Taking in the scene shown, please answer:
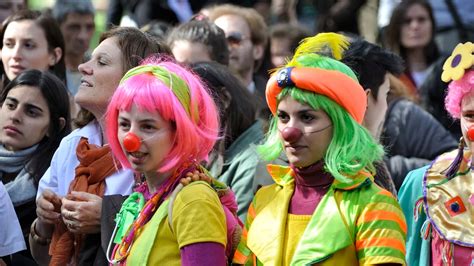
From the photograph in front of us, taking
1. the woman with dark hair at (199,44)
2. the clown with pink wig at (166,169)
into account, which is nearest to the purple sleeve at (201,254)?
the clown with pink wig at (166,169)

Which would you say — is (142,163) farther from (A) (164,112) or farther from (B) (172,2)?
(B) (172,2)

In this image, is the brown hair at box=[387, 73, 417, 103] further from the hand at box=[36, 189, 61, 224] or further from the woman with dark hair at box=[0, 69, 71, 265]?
the hand at box=[36, 189, 61, 224]

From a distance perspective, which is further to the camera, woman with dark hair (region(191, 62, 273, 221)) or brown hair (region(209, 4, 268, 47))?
brown hair (region(209, 4, 268, 47))

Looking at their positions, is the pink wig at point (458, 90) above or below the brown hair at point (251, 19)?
above

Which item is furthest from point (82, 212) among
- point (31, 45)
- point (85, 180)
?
point (31, 45)

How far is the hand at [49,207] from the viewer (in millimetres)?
5195

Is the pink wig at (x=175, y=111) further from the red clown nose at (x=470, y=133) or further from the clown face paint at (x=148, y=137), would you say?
the red clown nose at (x=470, y=133)

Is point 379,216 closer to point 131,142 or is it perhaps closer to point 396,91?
point 131,142

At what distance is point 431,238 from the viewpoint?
5016mm

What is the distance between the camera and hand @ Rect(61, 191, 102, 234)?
497cm

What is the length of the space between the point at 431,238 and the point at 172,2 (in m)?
5.27

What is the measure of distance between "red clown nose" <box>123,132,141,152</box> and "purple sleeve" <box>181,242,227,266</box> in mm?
473

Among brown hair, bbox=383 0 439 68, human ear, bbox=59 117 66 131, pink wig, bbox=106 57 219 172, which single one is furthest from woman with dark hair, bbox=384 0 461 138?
pink wig, bbox=106 57 219 172

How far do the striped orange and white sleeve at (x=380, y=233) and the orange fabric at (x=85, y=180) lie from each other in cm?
139
